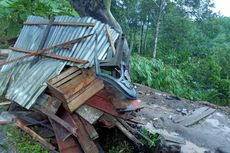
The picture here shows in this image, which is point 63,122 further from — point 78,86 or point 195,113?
point 195,113

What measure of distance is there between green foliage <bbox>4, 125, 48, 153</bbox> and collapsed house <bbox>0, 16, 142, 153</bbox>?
11 cm

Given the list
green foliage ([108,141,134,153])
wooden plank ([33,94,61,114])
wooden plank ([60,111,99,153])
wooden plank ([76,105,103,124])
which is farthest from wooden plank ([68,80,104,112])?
green foliage ([108,141,134,153])

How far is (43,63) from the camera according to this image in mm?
5789

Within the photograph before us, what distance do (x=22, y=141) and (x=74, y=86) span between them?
1273mm

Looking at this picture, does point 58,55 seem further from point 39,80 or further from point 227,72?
point 227,72

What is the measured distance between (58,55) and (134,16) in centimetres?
1370

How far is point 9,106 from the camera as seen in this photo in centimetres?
591

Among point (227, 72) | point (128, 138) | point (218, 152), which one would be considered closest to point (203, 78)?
point (227, 72)

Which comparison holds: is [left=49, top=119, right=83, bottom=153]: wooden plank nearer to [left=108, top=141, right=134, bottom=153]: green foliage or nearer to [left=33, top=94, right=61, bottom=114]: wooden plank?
[left=33, top=94, right=61, bottom=114]: wooden plank

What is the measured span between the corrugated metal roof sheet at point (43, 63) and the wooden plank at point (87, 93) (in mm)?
374

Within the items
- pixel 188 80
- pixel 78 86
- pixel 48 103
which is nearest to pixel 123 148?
pixel 78 86

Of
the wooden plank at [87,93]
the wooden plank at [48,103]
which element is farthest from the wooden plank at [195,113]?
the wooden plank at [48,103]

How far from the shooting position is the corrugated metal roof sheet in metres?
5.24

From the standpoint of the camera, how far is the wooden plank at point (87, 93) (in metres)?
4.78
